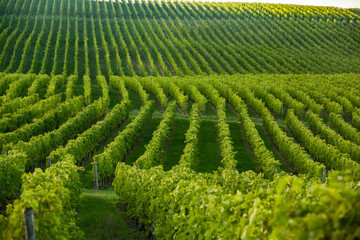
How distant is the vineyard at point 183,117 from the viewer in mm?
6074

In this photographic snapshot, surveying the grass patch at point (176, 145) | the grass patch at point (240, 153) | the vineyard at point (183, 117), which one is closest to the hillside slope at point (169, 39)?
the vineyard at point (183, 117)

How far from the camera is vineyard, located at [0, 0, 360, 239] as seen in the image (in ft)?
19.9

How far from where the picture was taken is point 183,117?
31.7m

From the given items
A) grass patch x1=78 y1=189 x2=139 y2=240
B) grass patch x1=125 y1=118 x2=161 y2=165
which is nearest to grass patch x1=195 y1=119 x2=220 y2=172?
grass patch x1=125 y1=118 x2=161 y2=165

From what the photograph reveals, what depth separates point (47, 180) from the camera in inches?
284

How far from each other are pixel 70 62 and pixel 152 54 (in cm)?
1582

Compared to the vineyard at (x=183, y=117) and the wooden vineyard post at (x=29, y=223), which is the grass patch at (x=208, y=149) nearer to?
the vineyard at (x=183, y=117)

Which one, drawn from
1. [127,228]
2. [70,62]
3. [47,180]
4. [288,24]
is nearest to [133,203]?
[127,228]

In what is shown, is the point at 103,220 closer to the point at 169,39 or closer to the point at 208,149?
the point at 208,149

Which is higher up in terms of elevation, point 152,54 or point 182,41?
point 182,41

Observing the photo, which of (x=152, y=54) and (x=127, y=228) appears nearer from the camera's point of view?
(x=127, y=228)

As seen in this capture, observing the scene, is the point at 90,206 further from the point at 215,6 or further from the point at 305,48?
the point at 215,6

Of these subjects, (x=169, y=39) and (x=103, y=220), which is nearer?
(x=103, y=220)

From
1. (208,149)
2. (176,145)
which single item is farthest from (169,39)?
(208,149)
